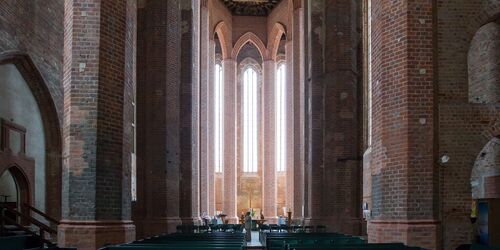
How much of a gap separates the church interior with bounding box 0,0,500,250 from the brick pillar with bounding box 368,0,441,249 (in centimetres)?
3

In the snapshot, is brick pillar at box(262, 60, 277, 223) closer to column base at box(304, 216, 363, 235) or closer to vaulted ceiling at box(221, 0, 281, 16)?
vaulted ceiling at box(221, 0, 281, 16)

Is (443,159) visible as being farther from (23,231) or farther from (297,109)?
(297,109)

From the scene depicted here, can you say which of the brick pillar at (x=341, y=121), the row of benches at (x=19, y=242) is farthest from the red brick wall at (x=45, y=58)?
the brick pillar at (x=341, y=121)

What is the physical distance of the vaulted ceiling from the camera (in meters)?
47.8

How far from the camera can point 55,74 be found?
796 inches

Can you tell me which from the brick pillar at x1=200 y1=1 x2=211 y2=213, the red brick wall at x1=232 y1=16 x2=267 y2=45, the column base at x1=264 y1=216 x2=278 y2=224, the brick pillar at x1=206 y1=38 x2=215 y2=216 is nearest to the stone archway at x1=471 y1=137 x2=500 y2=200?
the brick pillar at x1=200 y1=1 x2=211 y2=213

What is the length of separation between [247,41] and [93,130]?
125 feet

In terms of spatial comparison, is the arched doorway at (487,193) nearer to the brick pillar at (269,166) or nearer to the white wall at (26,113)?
the white wall at (26,113)

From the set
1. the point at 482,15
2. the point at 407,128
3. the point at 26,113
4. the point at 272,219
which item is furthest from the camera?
the point at 272,219

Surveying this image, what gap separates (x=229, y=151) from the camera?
162 feet

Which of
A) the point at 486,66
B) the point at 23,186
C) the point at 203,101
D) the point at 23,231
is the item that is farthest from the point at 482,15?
the point at 203,101

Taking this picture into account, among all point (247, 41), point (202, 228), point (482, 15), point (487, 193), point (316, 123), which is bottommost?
point (202, 228)

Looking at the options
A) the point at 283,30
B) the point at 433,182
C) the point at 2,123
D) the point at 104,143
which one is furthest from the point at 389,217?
the point at 283,30

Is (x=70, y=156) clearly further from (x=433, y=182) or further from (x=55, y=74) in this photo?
(x=55, y=74)
